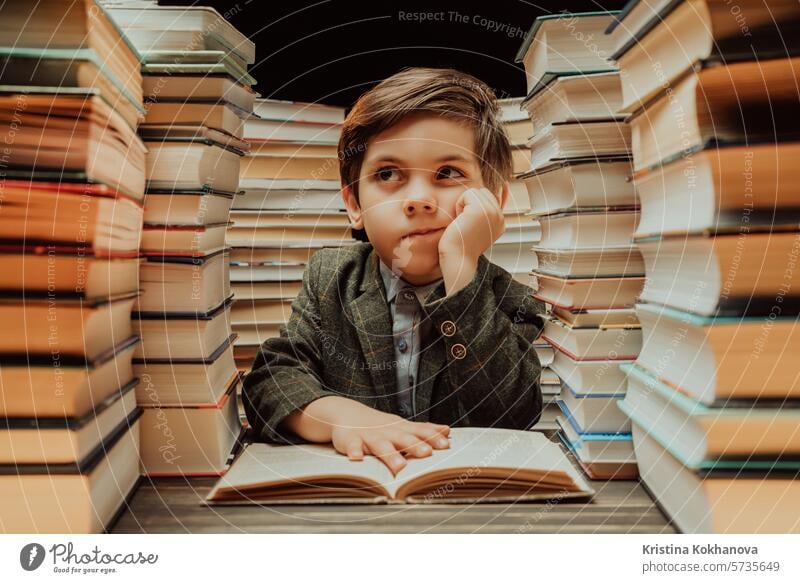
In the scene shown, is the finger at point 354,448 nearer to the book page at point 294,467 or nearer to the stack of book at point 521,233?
the book page at point 294,467

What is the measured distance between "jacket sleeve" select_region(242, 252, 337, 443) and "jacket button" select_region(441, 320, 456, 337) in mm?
130

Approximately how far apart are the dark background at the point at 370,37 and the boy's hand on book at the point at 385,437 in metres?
0.35

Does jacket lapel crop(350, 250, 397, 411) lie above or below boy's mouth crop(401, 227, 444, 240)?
below

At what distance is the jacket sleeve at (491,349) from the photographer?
583 millimetres

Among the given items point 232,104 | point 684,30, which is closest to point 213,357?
point 232,104

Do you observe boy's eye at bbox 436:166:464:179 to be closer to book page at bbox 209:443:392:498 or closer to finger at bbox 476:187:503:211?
finger at bbox 476:187:503:211

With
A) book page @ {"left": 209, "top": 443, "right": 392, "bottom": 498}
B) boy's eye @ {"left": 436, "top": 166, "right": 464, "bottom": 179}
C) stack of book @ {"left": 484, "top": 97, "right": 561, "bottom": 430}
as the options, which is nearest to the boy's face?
boy's eye @ {"left": 436, "top": 166, "right": 464, "bottom": 179}

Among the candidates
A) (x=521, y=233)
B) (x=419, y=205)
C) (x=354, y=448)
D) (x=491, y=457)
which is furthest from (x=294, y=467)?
(x=521, y=233)

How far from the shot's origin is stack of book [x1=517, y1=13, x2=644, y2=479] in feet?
1.70

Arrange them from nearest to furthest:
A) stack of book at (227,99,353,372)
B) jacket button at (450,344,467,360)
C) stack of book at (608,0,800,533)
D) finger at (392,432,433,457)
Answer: stack of book at (608,0,800,533)
finger at (392,432,433,457)
jacket button at (450,344,467,360)
stack of book at (227,99,353,372)

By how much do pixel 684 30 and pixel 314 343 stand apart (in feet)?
1.46

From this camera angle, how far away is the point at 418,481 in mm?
457

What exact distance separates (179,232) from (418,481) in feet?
0.98

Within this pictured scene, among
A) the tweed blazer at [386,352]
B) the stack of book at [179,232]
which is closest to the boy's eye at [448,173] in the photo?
the tweed blazer at [386,352]
